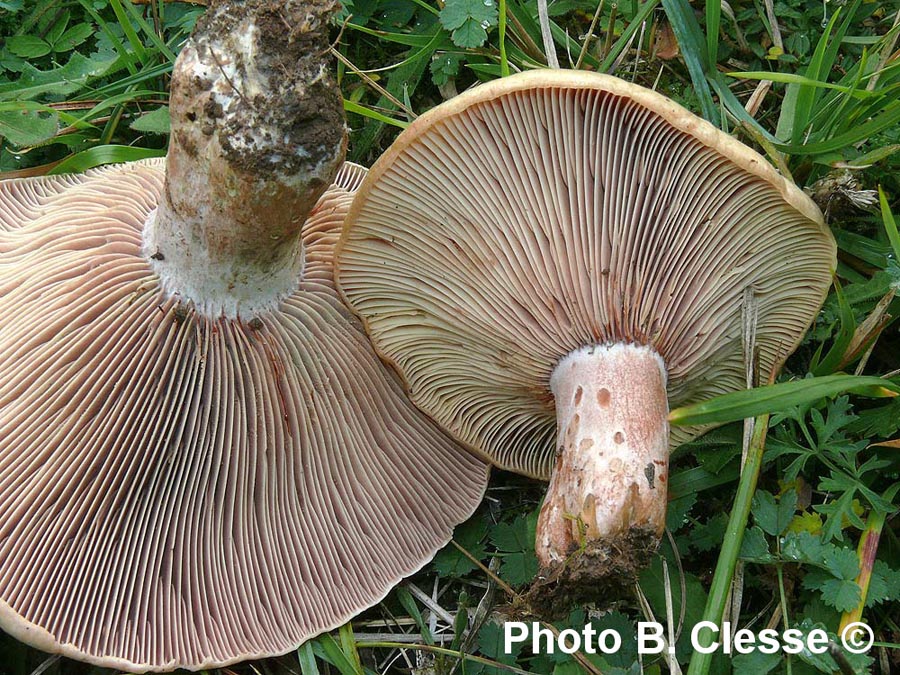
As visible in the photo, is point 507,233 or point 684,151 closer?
point 684,151

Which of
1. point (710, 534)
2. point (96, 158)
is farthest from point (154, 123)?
point (710, 534)

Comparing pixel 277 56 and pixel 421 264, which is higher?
pixel 277 56

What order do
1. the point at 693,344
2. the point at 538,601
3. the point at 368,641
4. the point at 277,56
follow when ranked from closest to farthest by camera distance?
the point at 277,56, the point at 538,601, the point at 693,344, the point at 368,641

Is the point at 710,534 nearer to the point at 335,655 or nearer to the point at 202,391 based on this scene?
the point at 335,655

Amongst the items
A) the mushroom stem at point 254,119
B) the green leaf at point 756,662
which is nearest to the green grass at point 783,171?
the green leaf at point 756,662

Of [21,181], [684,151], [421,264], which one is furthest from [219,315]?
[684,151]

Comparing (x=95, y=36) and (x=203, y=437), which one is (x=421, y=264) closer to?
(x=203, y=437)

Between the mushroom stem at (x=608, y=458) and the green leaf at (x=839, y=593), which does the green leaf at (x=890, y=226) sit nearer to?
the mushroom stem at (x=608, y=458)
